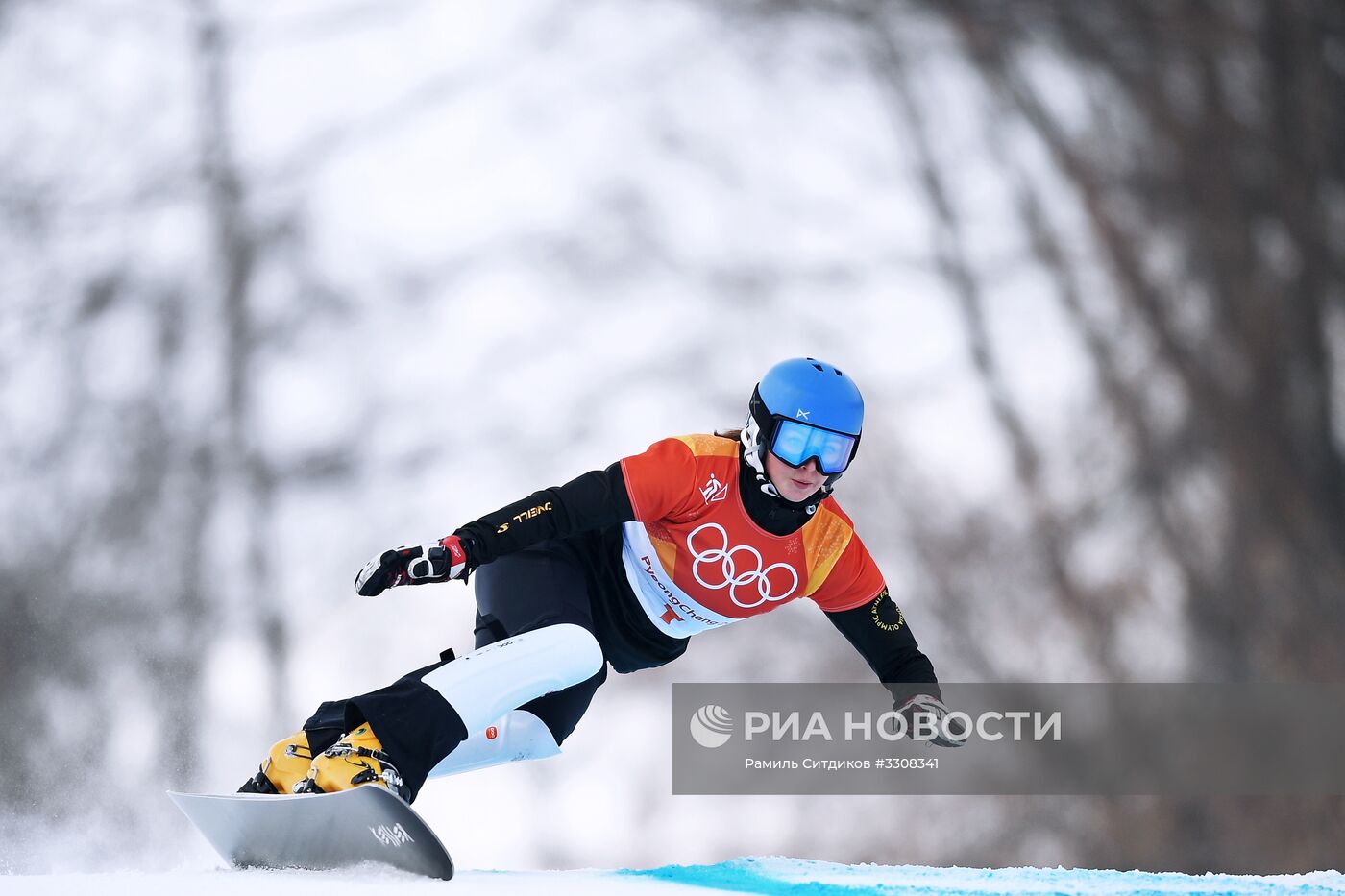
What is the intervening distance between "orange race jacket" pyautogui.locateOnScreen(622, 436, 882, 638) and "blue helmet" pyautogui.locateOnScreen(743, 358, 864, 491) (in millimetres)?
114

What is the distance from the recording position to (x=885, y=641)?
306 centimetres

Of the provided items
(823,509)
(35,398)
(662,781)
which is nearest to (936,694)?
(823,509)

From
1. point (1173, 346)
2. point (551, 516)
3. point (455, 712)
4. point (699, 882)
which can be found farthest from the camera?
point (1173, 346)

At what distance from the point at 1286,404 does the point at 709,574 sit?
7.06 m

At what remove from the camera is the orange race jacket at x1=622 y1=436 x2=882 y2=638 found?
2.83m

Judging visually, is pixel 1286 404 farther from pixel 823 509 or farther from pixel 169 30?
pixel 169 30

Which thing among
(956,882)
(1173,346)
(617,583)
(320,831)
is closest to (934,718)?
(956,882)

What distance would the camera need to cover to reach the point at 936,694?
2.94m

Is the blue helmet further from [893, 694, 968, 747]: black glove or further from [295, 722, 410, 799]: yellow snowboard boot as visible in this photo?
[295, 722, 410, 799]: yellow snowboard boot

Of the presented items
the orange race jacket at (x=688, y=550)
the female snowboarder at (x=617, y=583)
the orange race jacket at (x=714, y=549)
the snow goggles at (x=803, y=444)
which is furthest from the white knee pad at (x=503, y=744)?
the snow goggles at (x=803, y=444)

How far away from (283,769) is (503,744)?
534 mm

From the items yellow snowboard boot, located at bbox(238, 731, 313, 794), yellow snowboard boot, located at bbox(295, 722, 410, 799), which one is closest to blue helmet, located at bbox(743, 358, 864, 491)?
yellow snowboard boot, located at bbox(295, 722, 410, 799)

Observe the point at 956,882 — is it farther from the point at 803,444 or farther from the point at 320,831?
the point at 320,831

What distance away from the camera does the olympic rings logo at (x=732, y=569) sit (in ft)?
9.51
